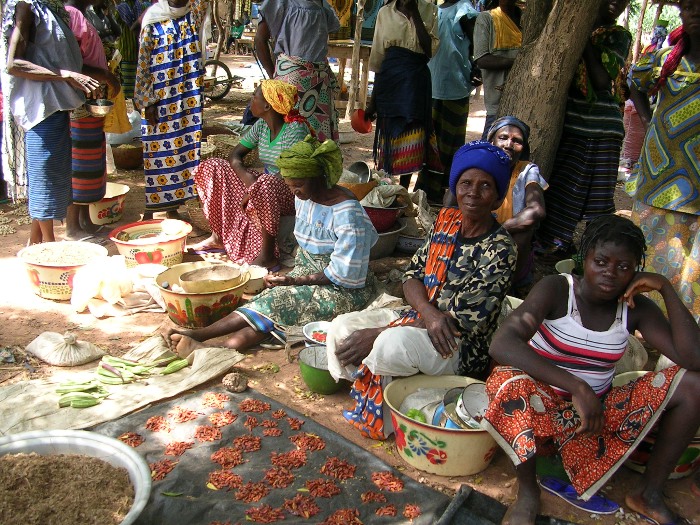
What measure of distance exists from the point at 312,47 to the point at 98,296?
97.3 inches

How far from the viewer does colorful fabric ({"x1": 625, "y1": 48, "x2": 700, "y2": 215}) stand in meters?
3.38

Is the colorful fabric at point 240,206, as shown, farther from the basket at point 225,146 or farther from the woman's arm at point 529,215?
the woman's arm at point 529,215

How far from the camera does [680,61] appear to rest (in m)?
3.37

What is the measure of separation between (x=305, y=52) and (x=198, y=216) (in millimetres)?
1559

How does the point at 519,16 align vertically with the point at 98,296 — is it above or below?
above

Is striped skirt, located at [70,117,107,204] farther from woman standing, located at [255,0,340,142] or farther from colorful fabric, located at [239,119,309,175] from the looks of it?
woman standing, located at [255,0,340,142]

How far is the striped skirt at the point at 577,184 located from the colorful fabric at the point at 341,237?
192 centimetres

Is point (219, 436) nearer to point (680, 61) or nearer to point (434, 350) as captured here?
point (434, 350)

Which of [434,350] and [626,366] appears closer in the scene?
[434,350]

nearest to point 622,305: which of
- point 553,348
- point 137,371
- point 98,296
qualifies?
point 553,348

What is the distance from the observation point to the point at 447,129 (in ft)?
20.5

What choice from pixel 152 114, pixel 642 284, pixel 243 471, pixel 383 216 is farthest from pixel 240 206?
→ pixel 642 284

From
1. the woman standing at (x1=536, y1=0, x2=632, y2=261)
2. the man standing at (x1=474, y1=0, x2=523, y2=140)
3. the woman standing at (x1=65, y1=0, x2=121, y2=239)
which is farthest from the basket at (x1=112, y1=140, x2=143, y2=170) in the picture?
the woman standing at (x1=536, y1=0, x2=632, y2=261)

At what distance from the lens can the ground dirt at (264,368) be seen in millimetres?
2621
